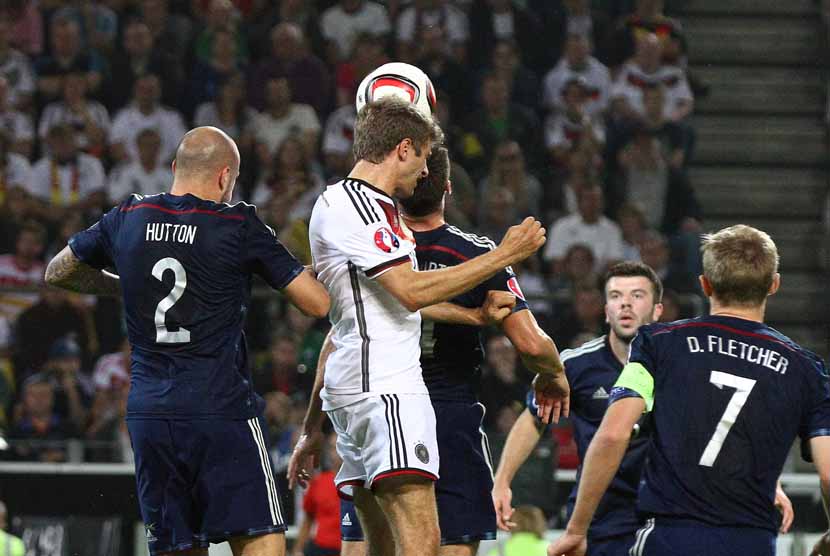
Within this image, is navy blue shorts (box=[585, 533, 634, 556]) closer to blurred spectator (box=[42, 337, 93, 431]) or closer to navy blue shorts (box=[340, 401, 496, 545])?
navy blue shorts (box=[340, 401, 496, 545])

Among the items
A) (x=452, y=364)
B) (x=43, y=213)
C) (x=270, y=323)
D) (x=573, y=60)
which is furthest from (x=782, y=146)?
(x=452, y=364)

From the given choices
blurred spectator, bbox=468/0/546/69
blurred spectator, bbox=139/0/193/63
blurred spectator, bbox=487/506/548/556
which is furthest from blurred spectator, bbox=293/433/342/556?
blurred spectator, bbox=468/0/546/69

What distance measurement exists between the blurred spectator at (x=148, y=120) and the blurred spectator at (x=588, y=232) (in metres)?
3.46

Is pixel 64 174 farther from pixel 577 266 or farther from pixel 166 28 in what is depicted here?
pixel 577 266

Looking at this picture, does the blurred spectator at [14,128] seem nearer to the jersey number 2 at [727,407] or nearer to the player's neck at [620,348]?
the player's neck at [620,348]

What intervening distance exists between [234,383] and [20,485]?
4.41 meters

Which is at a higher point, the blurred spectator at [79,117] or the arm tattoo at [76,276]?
the blurred spectator at [79,117]

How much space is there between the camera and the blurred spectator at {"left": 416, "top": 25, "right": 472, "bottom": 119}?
40.7 feet

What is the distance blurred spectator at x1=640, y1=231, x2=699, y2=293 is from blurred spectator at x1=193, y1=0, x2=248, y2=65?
168 inches

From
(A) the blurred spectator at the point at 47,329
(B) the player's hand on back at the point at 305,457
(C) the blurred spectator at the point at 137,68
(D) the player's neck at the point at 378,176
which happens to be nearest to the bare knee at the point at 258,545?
(B) the player's hand on back at the point at 305,457

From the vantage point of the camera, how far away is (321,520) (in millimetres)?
8820

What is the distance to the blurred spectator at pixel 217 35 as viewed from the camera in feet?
41.1

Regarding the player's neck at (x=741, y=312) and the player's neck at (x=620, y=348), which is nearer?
the player's neck at (x=741, y=312)

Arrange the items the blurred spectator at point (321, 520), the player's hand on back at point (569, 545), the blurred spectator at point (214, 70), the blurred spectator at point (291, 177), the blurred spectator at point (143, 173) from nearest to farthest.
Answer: the player's hand on back at point (569, 545), the blurred spectator at point (321, 520), the blurred spectator at point (291, 177), the blurred spectator at point (143, 173), the blurred spectator at point (214, 70)
